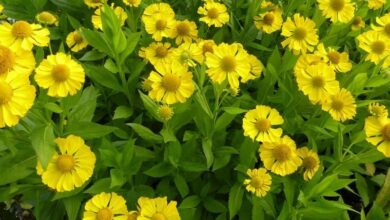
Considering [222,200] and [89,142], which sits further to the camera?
[222,200]

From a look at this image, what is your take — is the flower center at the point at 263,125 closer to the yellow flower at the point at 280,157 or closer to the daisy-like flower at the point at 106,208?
the yellow flower at the point at 280,157

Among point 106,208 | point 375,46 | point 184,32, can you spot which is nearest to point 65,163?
point 106,208

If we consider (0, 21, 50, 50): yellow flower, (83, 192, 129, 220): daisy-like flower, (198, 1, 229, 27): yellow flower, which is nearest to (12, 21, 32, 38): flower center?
(0, 21, 50, 50): yellow flower

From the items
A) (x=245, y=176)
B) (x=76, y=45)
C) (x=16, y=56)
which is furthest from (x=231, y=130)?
(x=16, y=56)

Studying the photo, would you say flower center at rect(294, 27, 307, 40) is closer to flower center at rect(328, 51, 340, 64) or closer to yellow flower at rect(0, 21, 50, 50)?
flower center at rect(328, 51, 340, 64)

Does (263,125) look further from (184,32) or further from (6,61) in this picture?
(6,61)

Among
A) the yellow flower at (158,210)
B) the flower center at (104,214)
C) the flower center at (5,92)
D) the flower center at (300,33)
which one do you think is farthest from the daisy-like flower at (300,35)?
the flower center at (5,92)

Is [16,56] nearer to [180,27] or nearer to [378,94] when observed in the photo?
[180,27]
